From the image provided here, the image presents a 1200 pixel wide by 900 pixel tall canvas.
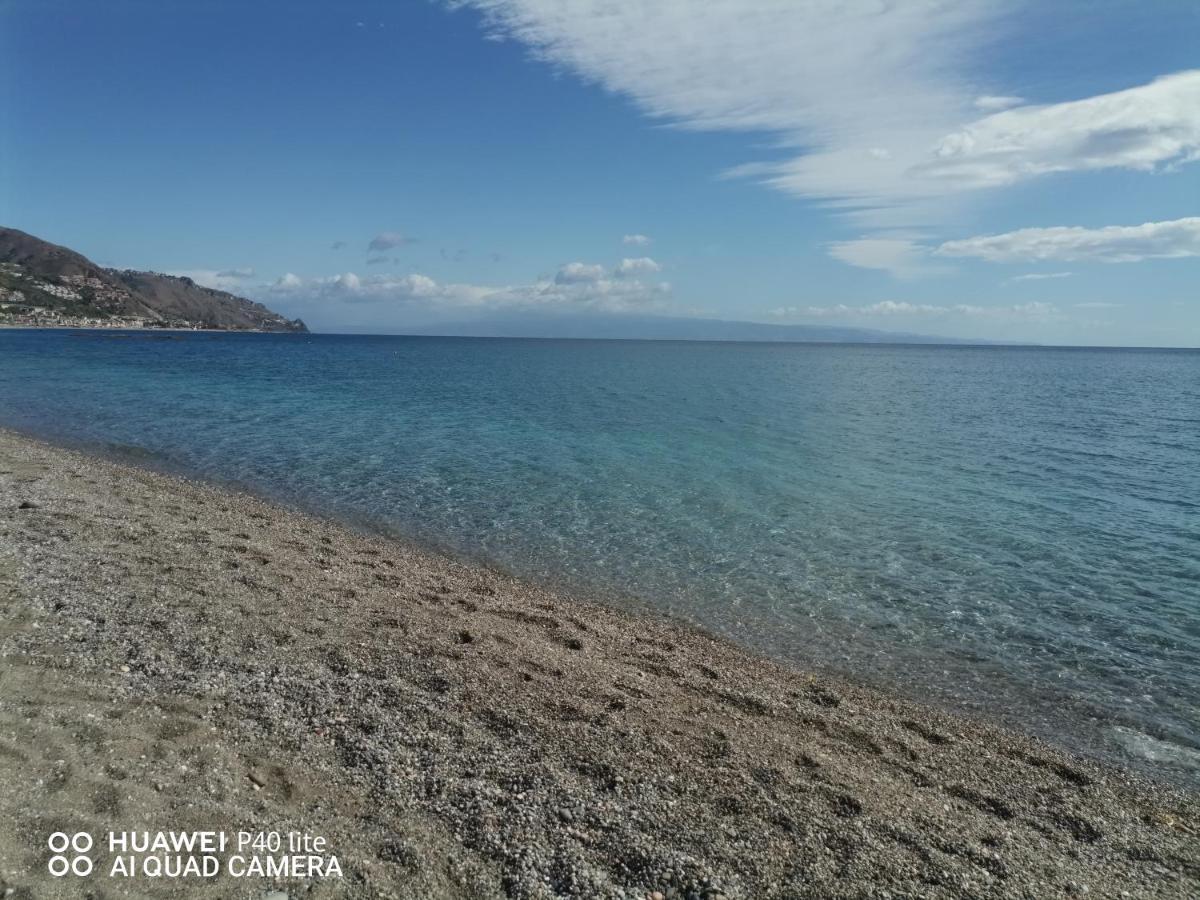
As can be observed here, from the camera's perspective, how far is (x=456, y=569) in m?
16.5

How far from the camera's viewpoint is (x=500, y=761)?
26.0 feet

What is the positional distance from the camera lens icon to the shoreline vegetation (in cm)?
8

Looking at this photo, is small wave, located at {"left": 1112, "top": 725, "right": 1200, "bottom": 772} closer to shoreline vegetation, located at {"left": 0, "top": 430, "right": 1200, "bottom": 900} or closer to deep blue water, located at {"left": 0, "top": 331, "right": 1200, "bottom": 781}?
deep blue water, located at {"left": 0, "top": 331, "right": 1200, "bottom": 781}

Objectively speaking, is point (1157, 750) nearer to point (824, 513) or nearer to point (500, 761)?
point (500, 761)

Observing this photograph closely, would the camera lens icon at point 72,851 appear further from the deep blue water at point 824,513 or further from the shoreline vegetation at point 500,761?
the deep blue water at point 824,513

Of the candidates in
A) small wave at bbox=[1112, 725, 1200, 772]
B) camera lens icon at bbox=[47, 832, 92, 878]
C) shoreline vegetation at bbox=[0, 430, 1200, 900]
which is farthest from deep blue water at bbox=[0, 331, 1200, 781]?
camera lens icon at bbox=[47, 832, 92, 878]

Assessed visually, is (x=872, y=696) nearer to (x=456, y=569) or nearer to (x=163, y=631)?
(x=456, y=569)

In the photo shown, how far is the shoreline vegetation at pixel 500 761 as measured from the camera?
6.39m

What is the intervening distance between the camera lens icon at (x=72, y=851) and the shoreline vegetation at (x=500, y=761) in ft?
0.27

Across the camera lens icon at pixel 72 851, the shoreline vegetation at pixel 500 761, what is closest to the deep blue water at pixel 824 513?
the shoreline vegetation at pixel 500 761

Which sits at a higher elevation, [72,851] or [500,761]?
[72,851]

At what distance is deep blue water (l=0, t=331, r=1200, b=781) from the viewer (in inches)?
508

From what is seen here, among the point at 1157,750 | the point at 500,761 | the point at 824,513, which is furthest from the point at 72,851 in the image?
the point at 824,513

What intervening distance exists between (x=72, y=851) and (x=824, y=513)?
2079cm
